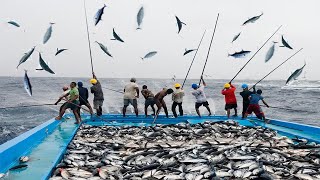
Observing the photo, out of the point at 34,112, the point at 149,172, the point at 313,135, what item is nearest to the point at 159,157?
the point at 149,172

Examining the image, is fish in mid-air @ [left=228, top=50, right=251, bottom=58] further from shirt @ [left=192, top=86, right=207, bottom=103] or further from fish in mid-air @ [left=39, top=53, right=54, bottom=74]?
fish in mid-air @ [left=39, top=53, right=54, bottom=74]

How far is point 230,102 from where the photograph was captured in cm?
1702

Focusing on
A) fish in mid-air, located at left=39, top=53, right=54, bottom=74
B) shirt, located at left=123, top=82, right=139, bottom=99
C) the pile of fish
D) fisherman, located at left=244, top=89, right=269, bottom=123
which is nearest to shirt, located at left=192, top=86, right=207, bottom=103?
fisherman, located at left=244, top=89, right=269, bottom=123

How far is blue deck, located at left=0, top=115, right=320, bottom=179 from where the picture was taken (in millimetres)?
7242

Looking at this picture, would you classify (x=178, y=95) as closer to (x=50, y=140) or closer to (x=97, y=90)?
(x=97, y=90)

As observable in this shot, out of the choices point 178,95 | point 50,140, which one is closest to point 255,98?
point 178,95

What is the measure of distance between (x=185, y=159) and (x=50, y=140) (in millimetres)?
4954

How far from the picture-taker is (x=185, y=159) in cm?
760

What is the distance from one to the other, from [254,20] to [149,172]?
6540 millimetres

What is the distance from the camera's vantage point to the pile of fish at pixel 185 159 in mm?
6711

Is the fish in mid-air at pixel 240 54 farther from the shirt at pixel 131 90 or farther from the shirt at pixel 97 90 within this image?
the shirt at pixel 97 90

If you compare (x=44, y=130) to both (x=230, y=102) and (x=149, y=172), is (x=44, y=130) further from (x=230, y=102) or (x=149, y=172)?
(x=230, y=102)

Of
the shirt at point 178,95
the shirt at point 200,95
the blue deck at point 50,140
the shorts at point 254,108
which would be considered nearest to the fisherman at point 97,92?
the blue deck at point 50,140

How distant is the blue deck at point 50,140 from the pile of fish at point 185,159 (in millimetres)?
358
